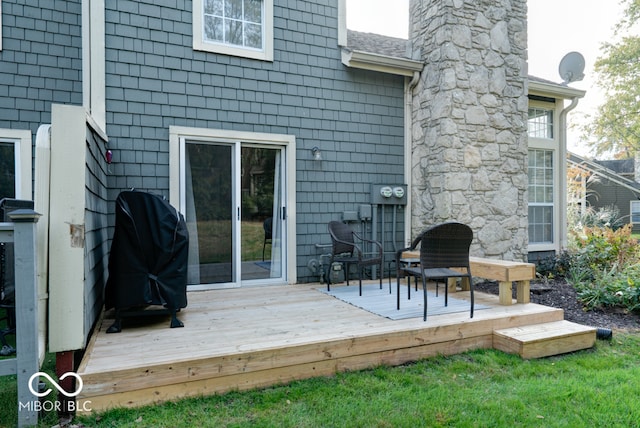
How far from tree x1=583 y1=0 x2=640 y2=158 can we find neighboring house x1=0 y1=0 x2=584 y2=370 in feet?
55.3

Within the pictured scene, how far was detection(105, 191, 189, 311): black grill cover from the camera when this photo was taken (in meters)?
3.19

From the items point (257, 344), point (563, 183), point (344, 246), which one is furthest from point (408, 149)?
point (257, 344)

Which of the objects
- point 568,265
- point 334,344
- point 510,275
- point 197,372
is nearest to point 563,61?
point 568,265

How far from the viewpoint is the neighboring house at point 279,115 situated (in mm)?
4344

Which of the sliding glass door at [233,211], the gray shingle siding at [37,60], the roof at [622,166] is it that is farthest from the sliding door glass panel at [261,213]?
the roof at [622,166]

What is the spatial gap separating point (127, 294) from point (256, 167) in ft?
8.14

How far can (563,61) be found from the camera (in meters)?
7.29

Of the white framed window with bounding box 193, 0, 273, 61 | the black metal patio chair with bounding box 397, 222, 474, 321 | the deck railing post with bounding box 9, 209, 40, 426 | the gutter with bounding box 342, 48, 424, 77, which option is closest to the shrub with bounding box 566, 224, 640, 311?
the black metal patio chair with bounding box 397, 222, 474, 321

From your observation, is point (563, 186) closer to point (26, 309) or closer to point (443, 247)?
point (443, 247)

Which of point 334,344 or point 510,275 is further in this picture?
point 510,275

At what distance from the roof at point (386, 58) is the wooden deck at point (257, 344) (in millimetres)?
3297

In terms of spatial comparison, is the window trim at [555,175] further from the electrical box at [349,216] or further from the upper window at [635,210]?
the upper window at [635,210]

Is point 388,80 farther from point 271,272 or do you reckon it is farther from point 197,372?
point 197,372

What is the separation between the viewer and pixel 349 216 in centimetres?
559
